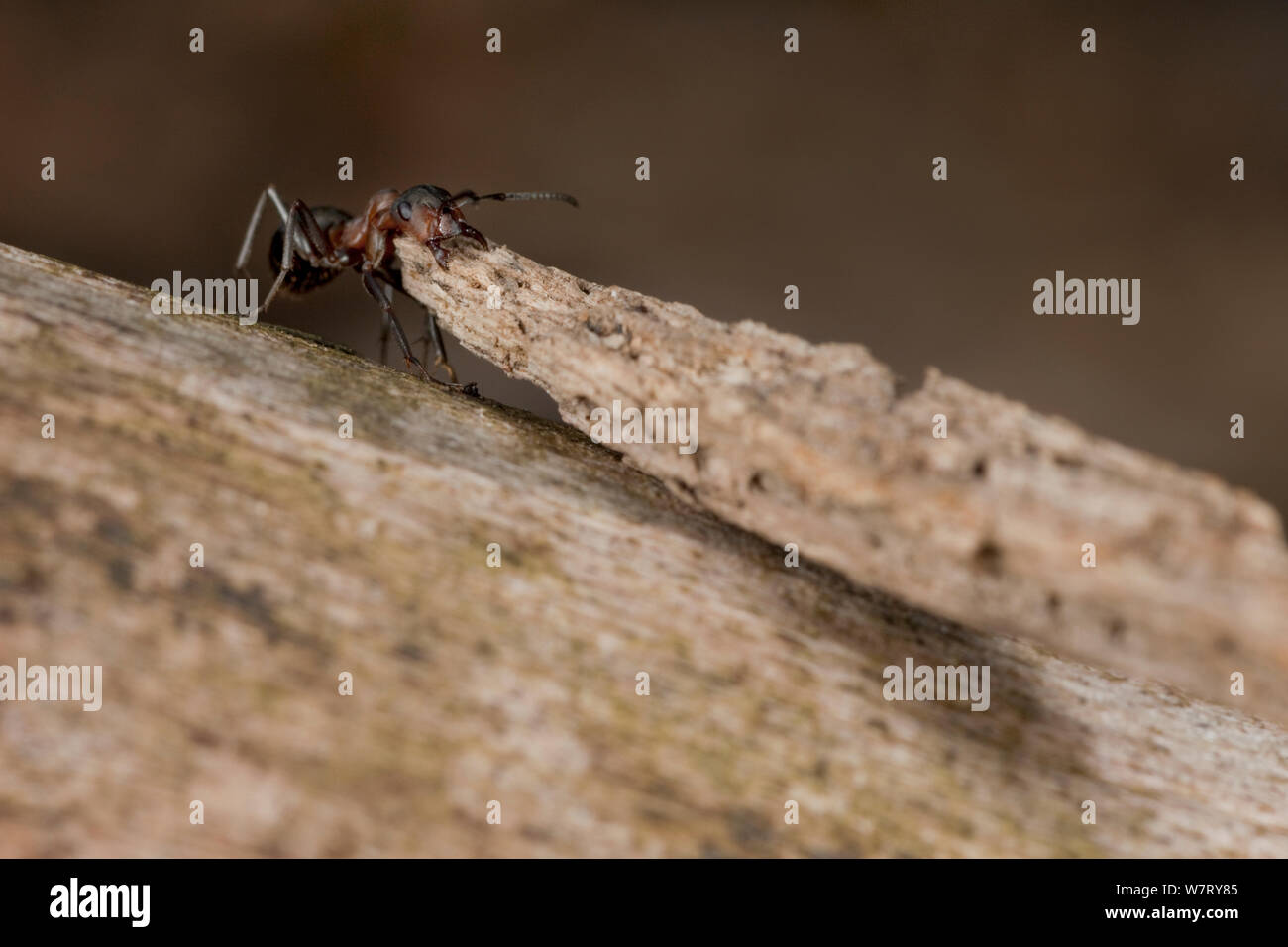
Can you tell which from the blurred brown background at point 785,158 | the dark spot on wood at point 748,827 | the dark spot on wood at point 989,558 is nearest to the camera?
the dark spot on wood at point 748,827

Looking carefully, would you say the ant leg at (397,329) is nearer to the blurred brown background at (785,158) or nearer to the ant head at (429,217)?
the ant head at (429,217)

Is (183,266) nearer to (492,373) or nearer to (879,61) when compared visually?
(492,373)

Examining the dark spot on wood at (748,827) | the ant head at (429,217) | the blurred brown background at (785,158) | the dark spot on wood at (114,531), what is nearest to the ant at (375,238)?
the ant head at (429,217)

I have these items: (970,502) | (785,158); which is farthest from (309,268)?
(970,502)

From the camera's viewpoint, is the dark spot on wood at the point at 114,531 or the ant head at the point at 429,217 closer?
the dark spot on wood at the point at 114,531

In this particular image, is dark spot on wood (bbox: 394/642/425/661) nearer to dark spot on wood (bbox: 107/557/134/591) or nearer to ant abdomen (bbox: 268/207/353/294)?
dark spot on wood (bbox: 107/557/134/591)
